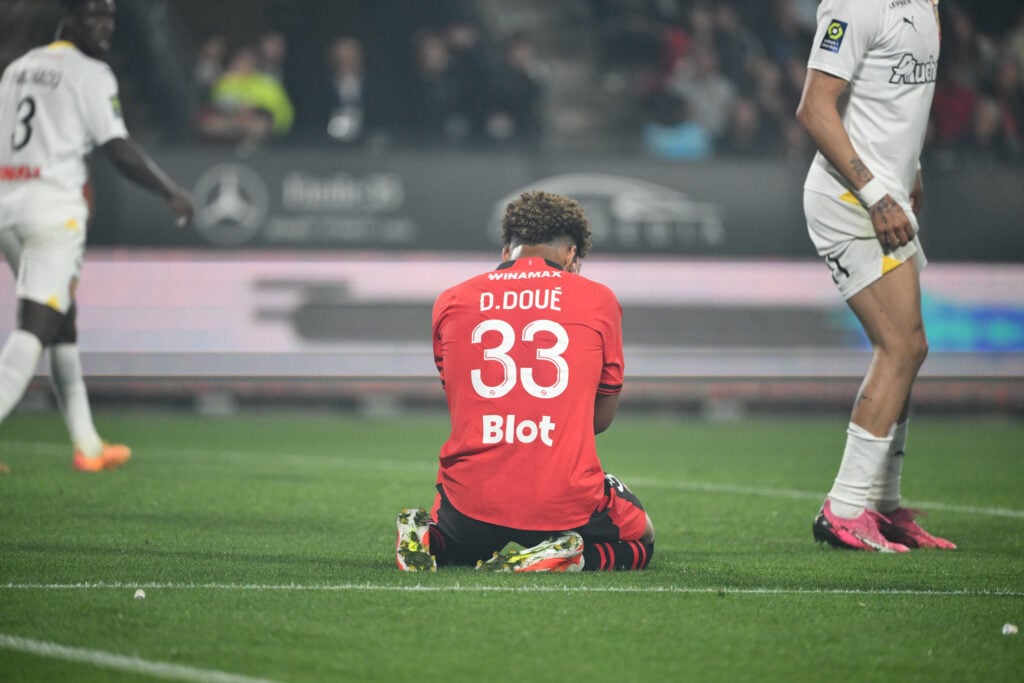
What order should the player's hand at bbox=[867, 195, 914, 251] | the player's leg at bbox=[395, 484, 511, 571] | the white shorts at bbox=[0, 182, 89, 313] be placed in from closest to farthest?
the player's leg at bbox=[395, 484, 511, 571] → the player's hand at bbox=[867, 195, 914, 251] → the white shorts at bbox=[0, 182, 89, 313]

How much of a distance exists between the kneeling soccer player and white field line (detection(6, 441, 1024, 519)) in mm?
2926

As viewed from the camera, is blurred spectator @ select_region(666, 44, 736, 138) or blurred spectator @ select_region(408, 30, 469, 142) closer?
blurred spectator @ select_region(408, 30, 469, 142)

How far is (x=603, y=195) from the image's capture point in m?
14.7

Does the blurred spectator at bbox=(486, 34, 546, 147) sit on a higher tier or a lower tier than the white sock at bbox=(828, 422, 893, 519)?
higher

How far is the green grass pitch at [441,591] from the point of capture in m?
4.17

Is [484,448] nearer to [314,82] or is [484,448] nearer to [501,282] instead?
[501,282]

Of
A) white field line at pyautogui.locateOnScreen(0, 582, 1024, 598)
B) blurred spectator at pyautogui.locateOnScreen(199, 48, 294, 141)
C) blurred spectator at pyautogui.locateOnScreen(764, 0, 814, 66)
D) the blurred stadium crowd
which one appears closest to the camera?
white field line at pyautogui.locateOnScreen(0, 582, 1024, 598)

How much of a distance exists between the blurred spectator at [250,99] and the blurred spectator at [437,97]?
1295 mm

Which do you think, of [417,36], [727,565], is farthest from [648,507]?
[417,36]

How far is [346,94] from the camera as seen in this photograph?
53.4 ft

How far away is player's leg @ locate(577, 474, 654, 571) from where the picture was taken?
18.6ft

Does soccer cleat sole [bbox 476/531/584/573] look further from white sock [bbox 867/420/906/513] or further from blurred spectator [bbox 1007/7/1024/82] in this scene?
blurred spectator [bbox 1007/7/1024/82]

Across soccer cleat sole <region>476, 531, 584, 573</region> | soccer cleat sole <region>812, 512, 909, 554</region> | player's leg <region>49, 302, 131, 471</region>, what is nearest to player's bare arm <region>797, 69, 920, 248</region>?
soccer cleat sole <region>812, 512, 909, 554</region>

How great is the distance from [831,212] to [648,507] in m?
1.94
